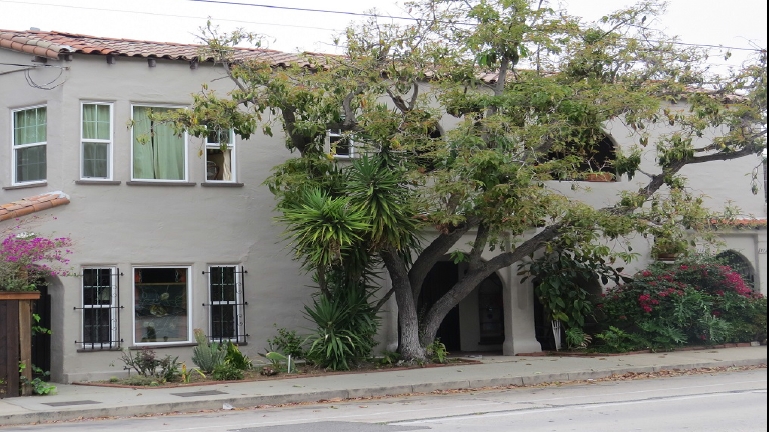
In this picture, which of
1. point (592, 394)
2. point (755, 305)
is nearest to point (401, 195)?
point (592, 394)

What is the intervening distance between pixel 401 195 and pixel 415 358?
10.9ft

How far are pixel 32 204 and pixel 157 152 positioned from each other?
101 inches

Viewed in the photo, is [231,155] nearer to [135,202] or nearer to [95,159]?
[135,202]

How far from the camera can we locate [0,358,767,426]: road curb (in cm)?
1335

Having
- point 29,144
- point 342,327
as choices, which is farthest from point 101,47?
point 342,327

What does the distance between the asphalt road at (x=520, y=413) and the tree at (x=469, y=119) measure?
298 centimetres

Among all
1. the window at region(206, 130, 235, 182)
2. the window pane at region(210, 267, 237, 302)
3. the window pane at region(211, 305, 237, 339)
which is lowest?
the window pane at region(211, 305, 237, 339)

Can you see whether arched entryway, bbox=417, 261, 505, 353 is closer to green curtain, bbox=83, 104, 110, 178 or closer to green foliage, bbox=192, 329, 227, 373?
green foliage, bbox=192, 329, 227, 373

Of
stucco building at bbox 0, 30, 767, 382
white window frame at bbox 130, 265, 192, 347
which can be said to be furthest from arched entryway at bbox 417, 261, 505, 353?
white window frame at bbox 130, 265, 192, 347

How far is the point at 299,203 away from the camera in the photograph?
17219 mm

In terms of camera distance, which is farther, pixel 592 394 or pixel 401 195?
pixel 401 195

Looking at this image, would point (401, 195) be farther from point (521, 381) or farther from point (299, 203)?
point (521, 381)

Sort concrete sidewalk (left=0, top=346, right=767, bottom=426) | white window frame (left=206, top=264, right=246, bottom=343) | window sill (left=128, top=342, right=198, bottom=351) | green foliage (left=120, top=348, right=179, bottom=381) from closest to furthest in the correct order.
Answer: concrete sidewalk (left=0, top=346, right=767, bottom=426) < green foliage (left=120, top=348, right=179, bottom=381) < window sill (left=128, top=342, right=198, bottom=351) < white window frame (left=206, top=264, right=246, bottom=343)

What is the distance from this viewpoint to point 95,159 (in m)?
18.1
